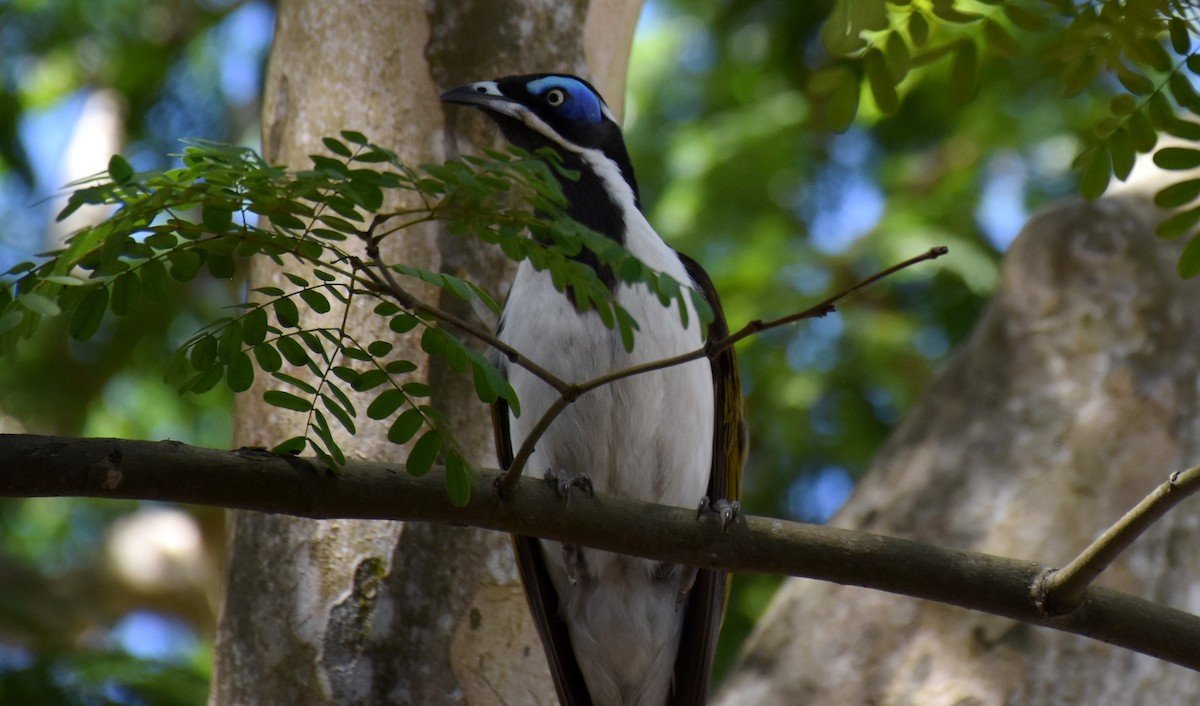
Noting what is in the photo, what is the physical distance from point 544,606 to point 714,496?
2.25 ft

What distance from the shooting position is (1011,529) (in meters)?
5.53

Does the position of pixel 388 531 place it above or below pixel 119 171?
above

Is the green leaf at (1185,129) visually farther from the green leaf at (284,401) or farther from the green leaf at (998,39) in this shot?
the green leaf at (284,401)

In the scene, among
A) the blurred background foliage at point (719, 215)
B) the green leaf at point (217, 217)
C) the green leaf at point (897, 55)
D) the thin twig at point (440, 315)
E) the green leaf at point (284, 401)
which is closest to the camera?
the green leaf at point (217, 217)

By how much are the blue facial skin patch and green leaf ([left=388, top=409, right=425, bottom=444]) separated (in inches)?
58.6

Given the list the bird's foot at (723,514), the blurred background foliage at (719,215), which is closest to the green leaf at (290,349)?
the bird's foot at (723,514)

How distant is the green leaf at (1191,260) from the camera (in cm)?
325

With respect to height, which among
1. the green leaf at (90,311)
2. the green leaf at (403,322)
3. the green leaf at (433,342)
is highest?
the green leaf at (403,322)

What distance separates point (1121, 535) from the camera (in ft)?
8.82

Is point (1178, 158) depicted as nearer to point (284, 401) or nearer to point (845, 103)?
point (845, 103)

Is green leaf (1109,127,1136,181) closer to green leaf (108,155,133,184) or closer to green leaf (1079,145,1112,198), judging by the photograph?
green leaf (1079,145,1112,198)

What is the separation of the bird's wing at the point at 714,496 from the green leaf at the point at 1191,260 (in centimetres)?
135

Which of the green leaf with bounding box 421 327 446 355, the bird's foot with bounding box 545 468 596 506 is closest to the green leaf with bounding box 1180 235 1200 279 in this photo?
the bird's foot with bounding box 545 468 596 506

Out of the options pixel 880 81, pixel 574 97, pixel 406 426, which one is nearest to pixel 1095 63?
pixel 880 81
